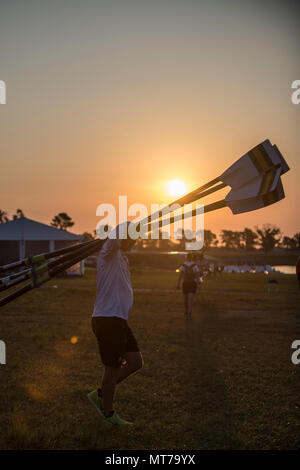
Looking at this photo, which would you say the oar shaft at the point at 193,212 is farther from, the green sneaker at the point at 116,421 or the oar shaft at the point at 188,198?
the green sneaker at the point at 116,421

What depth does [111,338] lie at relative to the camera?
4305mm

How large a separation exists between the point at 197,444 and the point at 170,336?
578cm

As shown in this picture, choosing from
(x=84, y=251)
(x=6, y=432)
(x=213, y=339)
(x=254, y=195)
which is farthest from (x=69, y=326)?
(x=254, y=195)

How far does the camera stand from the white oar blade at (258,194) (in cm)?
324

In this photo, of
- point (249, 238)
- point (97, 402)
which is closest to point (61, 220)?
point (249, 238)

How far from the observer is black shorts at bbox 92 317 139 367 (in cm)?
427

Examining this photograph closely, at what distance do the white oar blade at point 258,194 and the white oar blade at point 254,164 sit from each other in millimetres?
52

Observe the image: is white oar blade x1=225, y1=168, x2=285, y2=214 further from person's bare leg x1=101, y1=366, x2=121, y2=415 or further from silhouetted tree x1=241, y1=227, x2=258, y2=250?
silhouetted tree x1=241, y1=227, x2=258, y2=250

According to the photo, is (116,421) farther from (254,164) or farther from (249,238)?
(249,238)

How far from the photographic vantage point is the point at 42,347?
28.0 feet

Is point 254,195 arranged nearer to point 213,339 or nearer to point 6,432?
point 6,432

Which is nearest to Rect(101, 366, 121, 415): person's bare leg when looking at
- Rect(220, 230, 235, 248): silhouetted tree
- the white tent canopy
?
the white tent canopy

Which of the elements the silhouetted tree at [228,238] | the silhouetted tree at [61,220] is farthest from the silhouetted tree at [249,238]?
the silhouetted tree at [61,220]

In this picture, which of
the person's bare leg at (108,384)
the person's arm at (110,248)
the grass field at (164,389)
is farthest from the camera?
the person's bare leg at (108,384)
